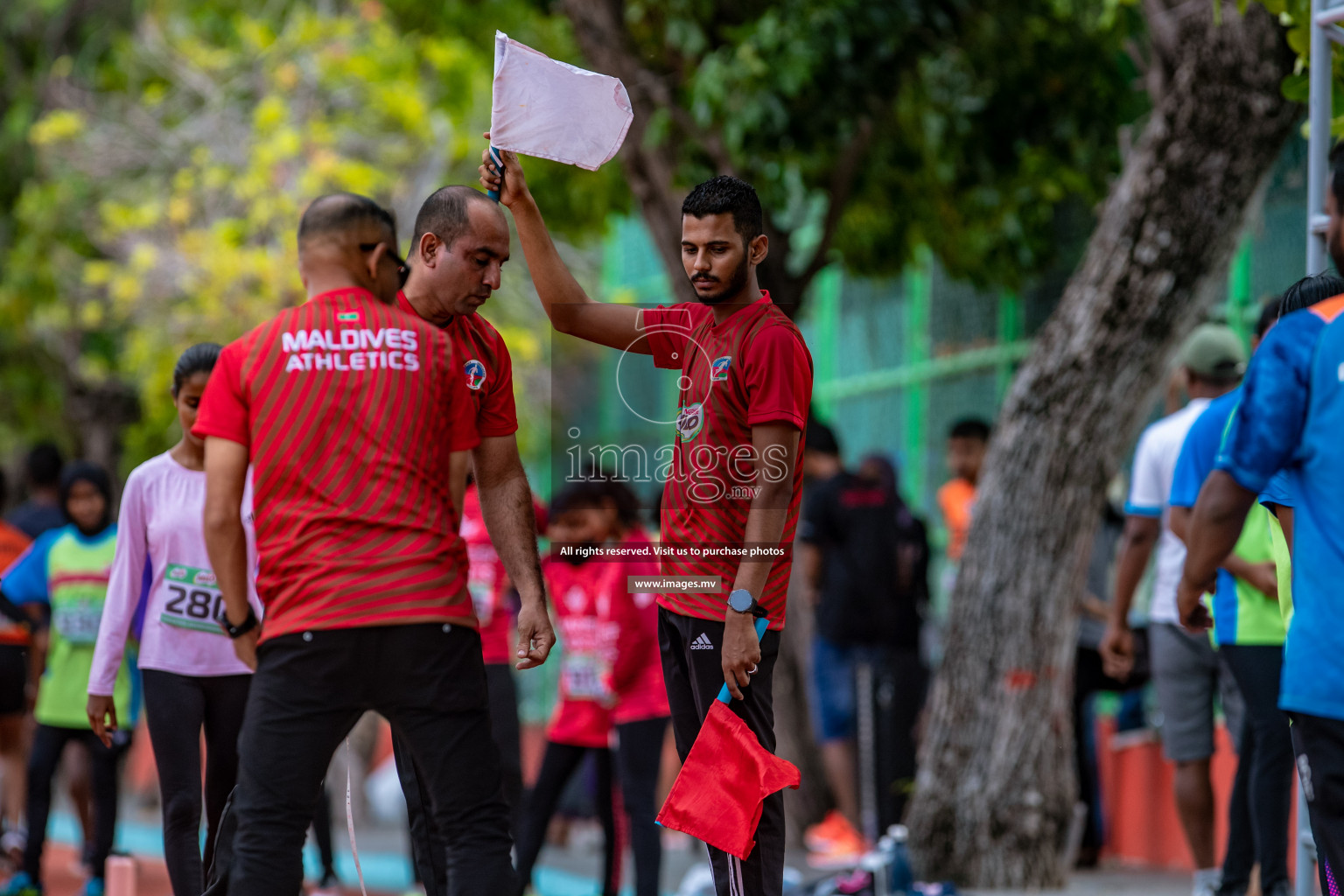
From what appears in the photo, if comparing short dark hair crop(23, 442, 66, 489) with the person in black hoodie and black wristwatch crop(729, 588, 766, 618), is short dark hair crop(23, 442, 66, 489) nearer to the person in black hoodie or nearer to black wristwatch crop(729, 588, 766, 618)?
the person in black hoodie

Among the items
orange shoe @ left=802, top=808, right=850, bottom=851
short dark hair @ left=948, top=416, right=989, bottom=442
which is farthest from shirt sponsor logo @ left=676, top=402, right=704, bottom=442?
orange shoe @ left=802, top=808, right=850, bottom=851

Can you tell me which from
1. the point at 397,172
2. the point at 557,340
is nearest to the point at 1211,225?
the point at 397,172

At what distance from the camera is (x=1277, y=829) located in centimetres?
590

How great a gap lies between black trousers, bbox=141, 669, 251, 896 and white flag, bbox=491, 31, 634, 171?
7.53 feet

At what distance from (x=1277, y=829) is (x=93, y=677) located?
4.23 m

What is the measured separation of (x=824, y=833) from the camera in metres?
9.76

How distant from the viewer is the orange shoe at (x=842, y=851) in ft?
A: 30.2

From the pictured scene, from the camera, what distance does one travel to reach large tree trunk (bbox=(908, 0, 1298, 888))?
7.39 metres


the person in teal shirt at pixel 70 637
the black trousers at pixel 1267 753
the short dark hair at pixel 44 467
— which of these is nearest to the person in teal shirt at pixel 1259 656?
the black trousers at pixel 1267 753

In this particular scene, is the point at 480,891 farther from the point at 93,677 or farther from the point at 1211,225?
the point at 1211,225

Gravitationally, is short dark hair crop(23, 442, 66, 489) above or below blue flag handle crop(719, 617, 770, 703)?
above

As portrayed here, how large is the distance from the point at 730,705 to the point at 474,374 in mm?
1177

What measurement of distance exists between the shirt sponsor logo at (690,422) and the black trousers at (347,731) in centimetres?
96

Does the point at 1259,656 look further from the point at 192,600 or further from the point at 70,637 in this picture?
the point at 70,637
